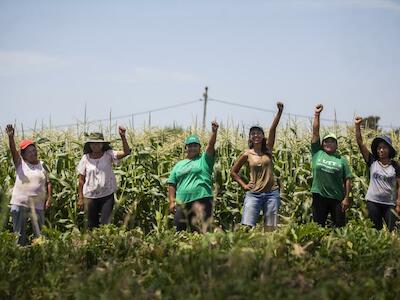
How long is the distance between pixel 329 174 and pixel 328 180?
0.08 meters

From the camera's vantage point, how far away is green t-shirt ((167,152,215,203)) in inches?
279

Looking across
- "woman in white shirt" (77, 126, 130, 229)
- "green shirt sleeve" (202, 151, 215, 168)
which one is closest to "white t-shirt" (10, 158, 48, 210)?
"woman in white shirt" (77, 126, 130, 229)

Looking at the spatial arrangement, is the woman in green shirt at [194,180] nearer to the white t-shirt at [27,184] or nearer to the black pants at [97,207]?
the black pants at [97,207]

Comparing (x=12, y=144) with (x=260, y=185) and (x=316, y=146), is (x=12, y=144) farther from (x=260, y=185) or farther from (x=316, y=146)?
(x=316, y=146)

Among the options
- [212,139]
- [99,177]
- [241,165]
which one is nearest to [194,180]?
[212,139]

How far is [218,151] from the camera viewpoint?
29.6 ft

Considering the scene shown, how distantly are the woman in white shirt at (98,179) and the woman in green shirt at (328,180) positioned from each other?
228cm

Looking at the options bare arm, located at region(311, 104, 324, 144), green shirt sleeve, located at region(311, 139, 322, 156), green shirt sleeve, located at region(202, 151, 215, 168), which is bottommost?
green shirt sleeve, located at region(202, 151, 215, 168)

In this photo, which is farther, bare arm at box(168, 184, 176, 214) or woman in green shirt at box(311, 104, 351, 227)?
bare arm at box(168, 184, 176, 214)

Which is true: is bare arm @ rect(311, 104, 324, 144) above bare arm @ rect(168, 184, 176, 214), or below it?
above

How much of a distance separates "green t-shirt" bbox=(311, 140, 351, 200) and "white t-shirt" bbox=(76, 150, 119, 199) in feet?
7.98

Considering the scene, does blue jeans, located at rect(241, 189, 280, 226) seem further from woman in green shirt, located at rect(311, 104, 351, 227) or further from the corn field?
the corn field

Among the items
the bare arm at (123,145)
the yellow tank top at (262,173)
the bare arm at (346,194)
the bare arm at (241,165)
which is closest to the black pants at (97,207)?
the bare arm at (123,145)

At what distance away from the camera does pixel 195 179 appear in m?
7.11
